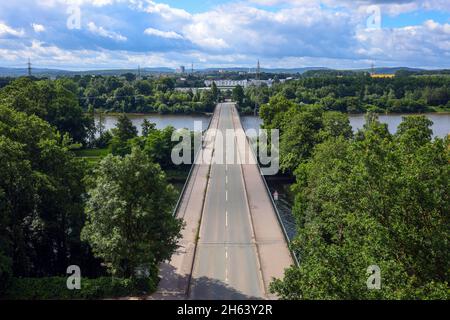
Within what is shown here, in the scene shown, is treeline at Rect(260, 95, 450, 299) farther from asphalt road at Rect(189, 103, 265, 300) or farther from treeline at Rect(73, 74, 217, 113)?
treeline at Rect(73, 74, 217, 113)

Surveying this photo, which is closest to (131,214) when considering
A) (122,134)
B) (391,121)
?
(122,134)

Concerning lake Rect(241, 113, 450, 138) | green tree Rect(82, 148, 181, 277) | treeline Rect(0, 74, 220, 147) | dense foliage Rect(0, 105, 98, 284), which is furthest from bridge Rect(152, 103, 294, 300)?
lake Rect(241, 113, 450, 138)

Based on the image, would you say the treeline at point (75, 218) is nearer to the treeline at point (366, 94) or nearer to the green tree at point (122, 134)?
the green tree at point (122, 134)

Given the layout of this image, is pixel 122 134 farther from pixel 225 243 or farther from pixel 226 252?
pixel 226 252

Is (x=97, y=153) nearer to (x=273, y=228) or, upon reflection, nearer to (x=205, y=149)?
(x=205, y=149)

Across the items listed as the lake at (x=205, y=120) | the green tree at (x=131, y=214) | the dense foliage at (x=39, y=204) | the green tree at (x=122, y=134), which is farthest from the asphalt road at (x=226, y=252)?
the lake at (x=205, y=120)
